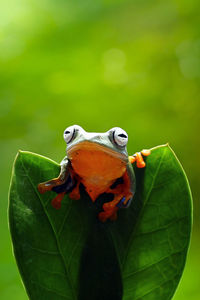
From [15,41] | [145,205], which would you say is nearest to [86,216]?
[145,205]

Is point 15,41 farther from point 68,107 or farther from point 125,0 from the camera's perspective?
point 125,0

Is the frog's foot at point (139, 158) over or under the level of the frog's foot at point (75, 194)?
over

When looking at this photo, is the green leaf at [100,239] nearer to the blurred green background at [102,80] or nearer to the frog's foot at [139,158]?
the frog's foot at [139,158]

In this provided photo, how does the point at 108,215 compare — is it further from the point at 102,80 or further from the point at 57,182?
the point at 102,80

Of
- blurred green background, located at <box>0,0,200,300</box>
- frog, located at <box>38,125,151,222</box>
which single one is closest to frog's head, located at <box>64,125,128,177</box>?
frog, located at <box>38,125,151,222</box>

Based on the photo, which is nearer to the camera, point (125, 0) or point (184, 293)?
point (184, 293)

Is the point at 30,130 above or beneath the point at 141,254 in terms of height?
above

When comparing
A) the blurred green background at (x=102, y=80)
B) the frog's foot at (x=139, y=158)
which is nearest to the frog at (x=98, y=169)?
the frog's foot at (x=139, y=158)
